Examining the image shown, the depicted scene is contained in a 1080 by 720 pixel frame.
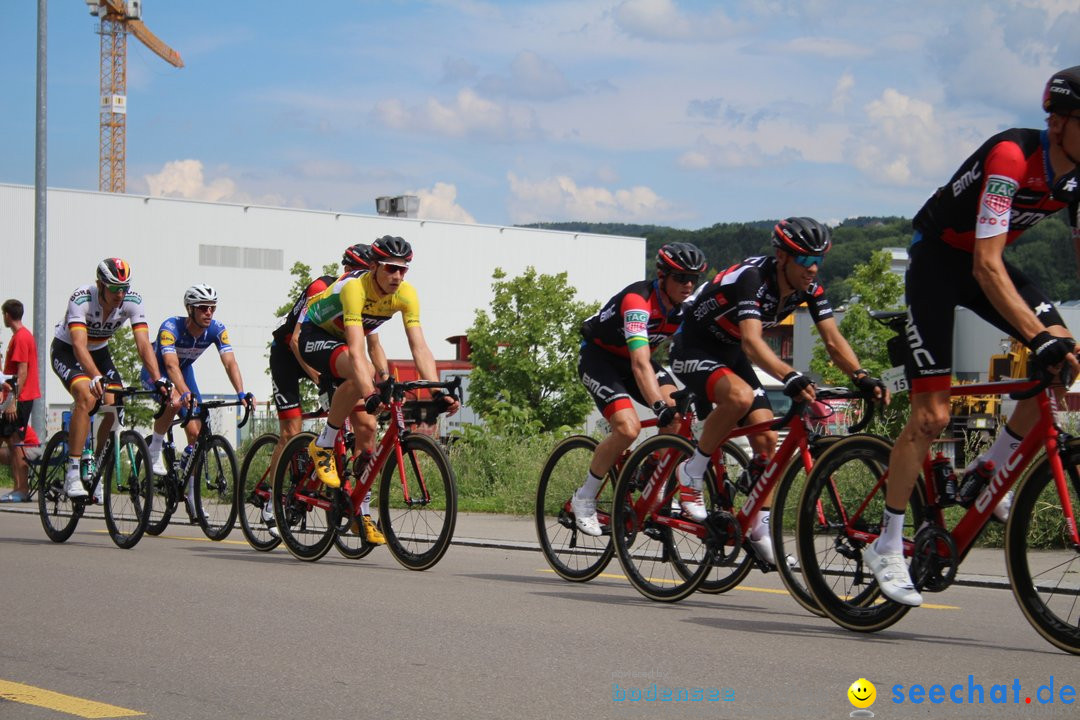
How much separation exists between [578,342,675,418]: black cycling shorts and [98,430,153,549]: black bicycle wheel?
4200 mm

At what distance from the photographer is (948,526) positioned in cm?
634

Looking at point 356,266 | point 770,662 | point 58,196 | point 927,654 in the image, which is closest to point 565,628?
point 770,662

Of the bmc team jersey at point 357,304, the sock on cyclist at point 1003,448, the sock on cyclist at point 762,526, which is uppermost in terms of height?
the bmc team jersey at point 357,304

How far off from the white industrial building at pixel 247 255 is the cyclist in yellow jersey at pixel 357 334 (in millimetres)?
50278

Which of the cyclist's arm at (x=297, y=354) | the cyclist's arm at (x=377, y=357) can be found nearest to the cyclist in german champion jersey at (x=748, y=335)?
the cyclist's arm at (x=377, y=357)

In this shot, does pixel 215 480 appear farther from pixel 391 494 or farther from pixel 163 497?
pixel 391 494

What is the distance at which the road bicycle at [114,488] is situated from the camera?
1134 cm

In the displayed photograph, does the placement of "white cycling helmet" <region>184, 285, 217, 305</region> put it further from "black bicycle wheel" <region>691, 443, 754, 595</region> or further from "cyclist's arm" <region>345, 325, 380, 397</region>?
"black bicycle wheel" <region>691, 443, 754, 595</region>

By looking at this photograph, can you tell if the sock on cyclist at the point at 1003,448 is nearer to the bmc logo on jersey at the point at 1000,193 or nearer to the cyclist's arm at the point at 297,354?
the bmc logo on jersey at the point at 1000,193

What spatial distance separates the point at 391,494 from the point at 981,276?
4976 mm

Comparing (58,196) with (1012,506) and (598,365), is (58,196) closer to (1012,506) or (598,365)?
(598,365)

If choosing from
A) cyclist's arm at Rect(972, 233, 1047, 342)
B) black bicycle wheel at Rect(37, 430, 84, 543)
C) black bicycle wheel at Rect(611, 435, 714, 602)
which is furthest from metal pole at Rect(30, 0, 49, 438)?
cyclist's arm at Rect(972, 233, 1047, 342)

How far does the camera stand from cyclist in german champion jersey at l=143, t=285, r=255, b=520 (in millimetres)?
11734

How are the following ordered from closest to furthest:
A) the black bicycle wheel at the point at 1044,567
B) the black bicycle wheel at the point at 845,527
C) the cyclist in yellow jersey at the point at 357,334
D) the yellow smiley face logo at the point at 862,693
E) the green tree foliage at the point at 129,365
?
the yellow smiley face logo at the point at 862,693
the black bicycle wheel at the point at 1044,567
the black bicycle wheel at the point at 845,527
the cyclist in yellow jersey at the point at 357,334
the green tree foliage at the point at 129,365
